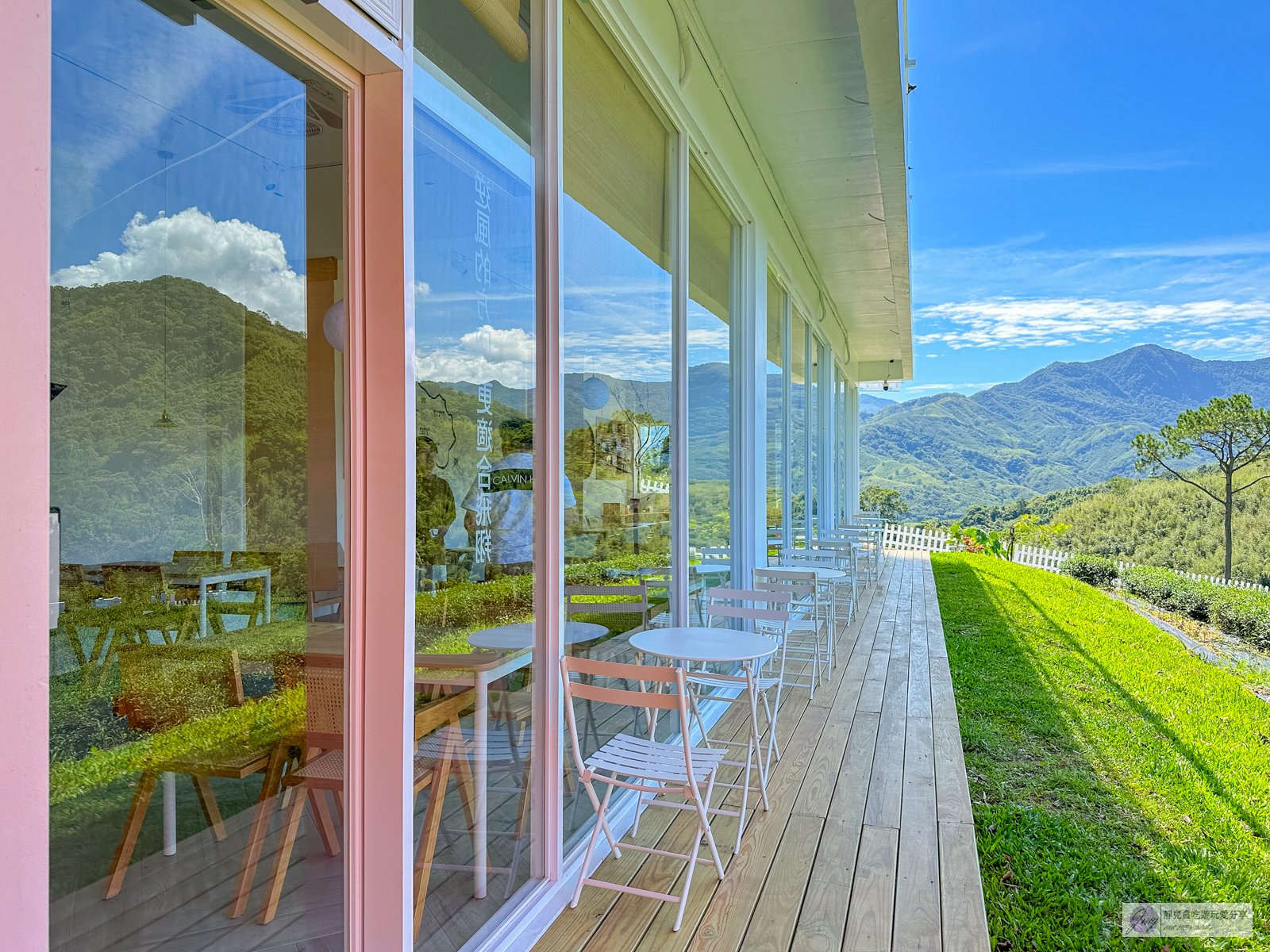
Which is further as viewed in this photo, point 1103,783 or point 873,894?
point 1103,783

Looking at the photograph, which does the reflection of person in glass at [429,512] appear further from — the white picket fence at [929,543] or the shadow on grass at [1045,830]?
the white picket fence at [929,543]

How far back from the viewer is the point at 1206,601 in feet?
39.3

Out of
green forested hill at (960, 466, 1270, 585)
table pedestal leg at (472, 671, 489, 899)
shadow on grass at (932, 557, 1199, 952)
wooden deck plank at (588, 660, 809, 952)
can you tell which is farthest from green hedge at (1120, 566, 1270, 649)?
table pedestal leg at (472, 671, 489, 899)

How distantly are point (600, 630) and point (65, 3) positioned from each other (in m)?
2.22

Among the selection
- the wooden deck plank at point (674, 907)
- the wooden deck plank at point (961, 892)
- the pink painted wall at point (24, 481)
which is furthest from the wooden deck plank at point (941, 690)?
the pink painted wall at point (24, 481)

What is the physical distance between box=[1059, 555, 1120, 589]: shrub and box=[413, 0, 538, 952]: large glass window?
1494cm

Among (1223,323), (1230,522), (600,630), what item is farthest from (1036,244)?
(600,630)

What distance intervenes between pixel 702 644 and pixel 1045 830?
152 centimetres

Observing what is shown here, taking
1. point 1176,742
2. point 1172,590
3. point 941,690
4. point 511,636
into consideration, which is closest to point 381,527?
point 511,636

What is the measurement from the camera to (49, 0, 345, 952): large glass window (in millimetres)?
1014

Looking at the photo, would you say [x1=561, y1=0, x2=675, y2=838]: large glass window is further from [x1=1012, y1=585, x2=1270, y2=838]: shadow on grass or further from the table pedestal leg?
[x1=1012, y1=585, x2=1270, y2=838]: shadow on grass

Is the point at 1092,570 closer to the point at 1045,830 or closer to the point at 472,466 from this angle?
the point at 1045,830

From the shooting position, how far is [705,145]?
3975mm

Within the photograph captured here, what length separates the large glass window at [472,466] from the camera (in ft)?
5.66
